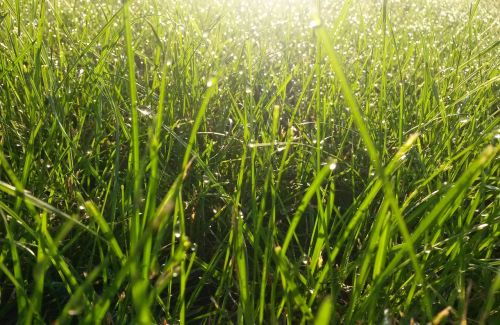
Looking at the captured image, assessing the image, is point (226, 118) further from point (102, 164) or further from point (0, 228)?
point (0, 228)

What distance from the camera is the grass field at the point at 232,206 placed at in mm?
510

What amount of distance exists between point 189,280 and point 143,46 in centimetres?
112

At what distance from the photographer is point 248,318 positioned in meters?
0.56

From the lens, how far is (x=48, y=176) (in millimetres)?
859

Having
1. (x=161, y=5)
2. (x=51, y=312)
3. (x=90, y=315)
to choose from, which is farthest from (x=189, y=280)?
(x=161, y=5)

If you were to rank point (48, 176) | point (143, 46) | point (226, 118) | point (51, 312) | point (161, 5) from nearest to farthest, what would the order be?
point (51, 312) → point (48, 176) → point (226, 118) → point (143, 46) → point (161, 5)

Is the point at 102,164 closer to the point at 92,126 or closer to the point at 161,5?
the point at 92,126

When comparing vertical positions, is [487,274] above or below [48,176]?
below

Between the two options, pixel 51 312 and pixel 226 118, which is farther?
pixel 226 118

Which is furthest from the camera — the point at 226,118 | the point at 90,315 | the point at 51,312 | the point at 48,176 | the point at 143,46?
the point at 143,46

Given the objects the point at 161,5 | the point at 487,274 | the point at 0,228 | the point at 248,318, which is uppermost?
the point at 161,5

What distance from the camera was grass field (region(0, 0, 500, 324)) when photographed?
51 centimetres

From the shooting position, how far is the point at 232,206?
775 millimetres

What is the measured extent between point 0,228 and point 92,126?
1.13 feet
